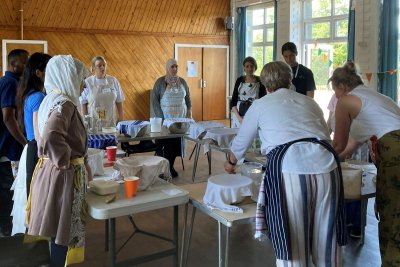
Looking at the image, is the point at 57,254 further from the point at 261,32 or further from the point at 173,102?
the point at 261,32

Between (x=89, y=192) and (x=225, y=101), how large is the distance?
9163 mm

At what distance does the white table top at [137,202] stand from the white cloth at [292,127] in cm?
52

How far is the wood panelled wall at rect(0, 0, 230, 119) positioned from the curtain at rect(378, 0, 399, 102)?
460cm

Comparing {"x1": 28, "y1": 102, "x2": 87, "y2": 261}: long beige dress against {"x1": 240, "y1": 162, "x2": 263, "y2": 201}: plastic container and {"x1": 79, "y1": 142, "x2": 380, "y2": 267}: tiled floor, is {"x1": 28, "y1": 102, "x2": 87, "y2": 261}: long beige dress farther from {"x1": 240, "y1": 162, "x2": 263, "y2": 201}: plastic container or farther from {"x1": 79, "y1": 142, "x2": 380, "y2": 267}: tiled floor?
{"x1": 79, "y1": 142, "x2": 380, "y2": 267}: tiled floor

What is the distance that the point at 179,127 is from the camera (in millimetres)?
4594

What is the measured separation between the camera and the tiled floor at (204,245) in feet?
9.93

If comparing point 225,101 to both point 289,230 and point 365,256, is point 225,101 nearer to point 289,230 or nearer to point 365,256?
point 365,256

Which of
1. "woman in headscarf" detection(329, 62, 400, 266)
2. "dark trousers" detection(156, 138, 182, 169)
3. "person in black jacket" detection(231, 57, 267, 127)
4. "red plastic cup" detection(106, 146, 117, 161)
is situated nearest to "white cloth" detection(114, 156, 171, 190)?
"red plastic cup" detection(106, 146, 117, 161)

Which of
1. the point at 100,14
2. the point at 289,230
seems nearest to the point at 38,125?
the point at 289,230

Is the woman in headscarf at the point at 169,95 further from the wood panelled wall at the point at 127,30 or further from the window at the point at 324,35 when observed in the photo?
the wood panelled wall at the point at 127,30

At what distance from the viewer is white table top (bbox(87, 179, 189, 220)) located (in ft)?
6.59

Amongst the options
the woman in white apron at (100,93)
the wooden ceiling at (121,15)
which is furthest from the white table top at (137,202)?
the wooden ceiling at (121,15)

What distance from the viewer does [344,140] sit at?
8.05 ft

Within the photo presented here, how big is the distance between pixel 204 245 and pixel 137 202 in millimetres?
1410
